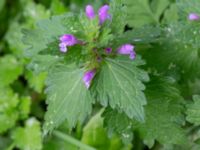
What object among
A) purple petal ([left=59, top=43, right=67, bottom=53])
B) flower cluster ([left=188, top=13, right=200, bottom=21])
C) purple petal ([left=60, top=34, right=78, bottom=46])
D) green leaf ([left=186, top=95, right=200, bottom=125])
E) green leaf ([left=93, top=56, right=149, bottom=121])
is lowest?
green leaf ([left=186, top=95, right=200, bottom=125])

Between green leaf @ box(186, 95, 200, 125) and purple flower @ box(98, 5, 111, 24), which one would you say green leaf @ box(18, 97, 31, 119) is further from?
green leaf @ box(186, 95, 200, 125)

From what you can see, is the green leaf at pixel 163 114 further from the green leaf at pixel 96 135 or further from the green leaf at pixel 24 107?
the green leaf at pixel 24 107

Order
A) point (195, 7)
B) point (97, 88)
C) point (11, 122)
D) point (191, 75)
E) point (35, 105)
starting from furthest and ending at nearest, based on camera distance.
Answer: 1. point (35, 105)
2. point (11, 122)
3. point (191, 75)
4. point (195, 7)
5. point (97, 88)

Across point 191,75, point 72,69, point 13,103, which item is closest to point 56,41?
point 72,69

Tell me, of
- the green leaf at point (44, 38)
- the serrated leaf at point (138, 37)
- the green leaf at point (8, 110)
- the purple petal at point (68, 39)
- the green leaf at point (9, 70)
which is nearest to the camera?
the purple petal at point (68, 39)

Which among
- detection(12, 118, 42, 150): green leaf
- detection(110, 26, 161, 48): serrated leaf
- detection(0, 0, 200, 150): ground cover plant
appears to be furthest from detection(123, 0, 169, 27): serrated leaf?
detection(12, 118, 42, 150): green leaf

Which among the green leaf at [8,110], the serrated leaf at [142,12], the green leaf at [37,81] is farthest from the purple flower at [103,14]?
the green leaf at [8,110]

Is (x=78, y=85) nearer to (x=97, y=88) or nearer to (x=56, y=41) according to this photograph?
(x=97, y=88)
